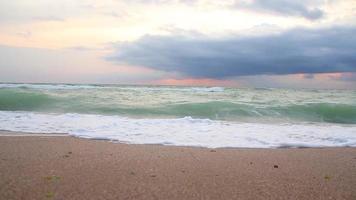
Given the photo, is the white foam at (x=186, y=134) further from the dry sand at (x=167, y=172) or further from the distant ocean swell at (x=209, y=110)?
the distant ocean swell at (x=209, y=110)

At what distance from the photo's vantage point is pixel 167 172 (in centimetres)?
364

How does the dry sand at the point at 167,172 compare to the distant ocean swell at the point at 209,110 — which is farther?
the distant ocean swell at the point at 209,110

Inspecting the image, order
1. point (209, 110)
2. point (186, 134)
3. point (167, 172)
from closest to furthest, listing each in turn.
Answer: point (167, 172) < point (186, 134) < point (209, 110)

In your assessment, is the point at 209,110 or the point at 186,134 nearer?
the point at 186,134

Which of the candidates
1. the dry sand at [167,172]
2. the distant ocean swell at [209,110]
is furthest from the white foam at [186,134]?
the distant ocean swell at [209,110]

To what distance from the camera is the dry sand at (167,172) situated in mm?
2914

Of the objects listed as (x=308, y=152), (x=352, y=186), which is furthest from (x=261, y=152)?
(x=352, y=186)

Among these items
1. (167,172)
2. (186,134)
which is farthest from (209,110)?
(167,172)

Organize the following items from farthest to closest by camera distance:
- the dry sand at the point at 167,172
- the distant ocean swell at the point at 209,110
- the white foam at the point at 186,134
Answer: the distant ocean swell at the point at 209,110 < the white foam at the point at 186,134 < the dry sand at the point at 167,172

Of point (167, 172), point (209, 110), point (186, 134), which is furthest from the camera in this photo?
point (209, 110)

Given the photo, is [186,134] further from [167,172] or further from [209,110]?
[209,110]

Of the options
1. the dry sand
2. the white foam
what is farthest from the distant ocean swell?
the dry sand

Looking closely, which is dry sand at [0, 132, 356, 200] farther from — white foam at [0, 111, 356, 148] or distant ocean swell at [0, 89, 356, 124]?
distant ocean swell at [0, 89, 356, 124]

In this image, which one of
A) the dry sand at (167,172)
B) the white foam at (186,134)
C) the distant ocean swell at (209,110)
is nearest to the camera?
the dry sand at (167,172)
